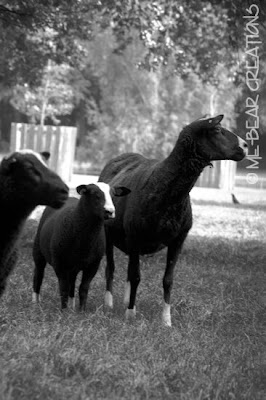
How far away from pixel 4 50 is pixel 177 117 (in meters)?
22.4

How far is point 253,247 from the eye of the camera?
13508 mm

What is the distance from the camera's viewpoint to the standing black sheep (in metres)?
7.60

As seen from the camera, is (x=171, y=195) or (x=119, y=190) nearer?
(x=171, y=195)

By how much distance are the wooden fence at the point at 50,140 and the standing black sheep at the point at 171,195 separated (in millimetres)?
19905

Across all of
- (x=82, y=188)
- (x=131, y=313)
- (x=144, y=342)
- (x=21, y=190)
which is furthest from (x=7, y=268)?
(x=131, y=313)

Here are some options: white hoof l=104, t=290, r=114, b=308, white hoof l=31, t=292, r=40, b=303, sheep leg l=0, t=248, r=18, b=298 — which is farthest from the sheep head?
sheep leg l=0, t=248, r=18, b=298

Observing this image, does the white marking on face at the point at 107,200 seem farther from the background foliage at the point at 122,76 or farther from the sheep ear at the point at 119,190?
the background foliage at the point at 122,76

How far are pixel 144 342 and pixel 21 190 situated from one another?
5.01ft

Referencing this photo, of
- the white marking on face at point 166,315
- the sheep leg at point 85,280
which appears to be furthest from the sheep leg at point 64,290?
the white marking on face at point 166,315

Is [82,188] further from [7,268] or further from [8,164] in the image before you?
[8,164]

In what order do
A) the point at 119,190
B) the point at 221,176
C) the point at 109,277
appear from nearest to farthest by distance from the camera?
the point at 119,190 → the point at 109,277 → the point at 221,176

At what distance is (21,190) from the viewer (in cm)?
561

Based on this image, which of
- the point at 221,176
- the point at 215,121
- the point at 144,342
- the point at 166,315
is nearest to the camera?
the point at 144,342

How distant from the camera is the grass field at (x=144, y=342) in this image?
16.3 ft
